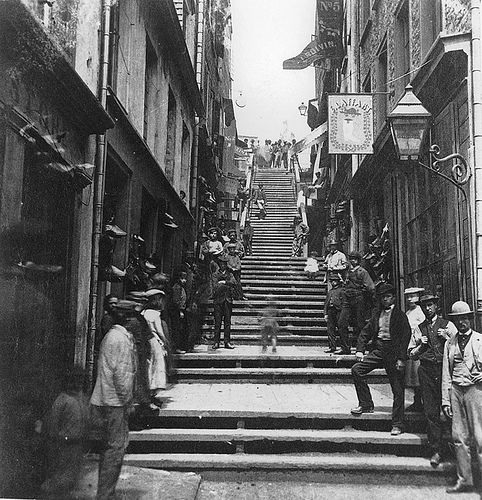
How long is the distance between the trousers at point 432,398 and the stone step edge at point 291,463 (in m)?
0.27

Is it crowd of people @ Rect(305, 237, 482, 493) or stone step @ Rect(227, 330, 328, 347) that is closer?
crowd of people @ Rect(305, 237, 482, 493)

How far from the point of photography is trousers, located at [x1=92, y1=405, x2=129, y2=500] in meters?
4.96

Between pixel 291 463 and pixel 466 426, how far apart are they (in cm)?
194

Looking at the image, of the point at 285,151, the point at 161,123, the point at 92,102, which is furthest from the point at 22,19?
the point at 285,151

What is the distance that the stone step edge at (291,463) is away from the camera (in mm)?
6449

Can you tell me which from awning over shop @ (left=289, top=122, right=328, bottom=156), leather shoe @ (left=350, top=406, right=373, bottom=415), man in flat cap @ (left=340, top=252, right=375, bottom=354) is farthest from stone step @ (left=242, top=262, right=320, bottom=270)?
leather shoe @ (left=350, top=406, right=373, bottom=415)

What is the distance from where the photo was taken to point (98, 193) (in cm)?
809

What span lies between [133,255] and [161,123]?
449cm

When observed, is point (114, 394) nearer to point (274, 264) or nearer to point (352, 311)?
point (352, 311)

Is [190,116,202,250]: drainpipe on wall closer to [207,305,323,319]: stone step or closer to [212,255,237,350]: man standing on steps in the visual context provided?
[207,305,323,319]: stone step

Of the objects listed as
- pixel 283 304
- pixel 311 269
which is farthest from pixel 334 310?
pixel 311 269

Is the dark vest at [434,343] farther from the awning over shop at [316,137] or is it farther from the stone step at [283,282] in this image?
the awning over shop at [316,137]

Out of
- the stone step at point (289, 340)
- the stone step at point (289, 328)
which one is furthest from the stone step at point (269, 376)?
the stone step at point (289, 328)

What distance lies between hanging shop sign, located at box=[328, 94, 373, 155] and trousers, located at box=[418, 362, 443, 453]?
21.4 feet
